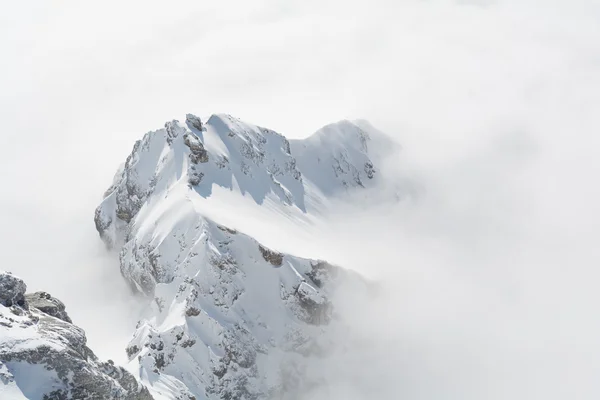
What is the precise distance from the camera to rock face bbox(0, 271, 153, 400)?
178 feet

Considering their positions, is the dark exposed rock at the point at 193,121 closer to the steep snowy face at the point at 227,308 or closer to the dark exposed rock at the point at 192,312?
the steep snowy face at the point at 227,308

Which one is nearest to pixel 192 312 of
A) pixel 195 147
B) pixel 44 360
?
pixel 195 147

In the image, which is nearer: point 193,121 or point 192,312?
point 192,312

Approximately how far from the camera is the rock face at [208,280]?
11275 centimetres

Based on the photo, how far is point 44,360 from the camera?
183ft

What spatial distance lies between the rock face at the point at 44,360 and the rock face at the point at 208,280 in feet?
135

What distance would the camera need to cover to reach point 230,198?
147 meters

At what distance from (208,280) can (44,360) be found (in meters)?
65.4

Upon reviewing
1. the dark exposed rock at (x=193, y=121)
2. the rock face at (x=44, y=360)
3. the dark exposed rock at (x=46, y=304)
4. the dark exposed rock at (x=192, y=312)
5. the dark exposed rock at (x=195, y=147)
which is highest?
the dark exposed rock at (x=193, y=121)

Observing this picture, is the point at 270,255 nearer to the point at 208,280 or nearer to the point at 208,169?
the point at 208,280

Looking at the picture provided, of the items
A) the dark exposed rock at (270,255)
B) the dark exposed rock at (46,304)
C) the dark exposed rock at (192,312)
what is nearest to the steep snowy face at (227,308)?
the dark exposed rock at (192,312)

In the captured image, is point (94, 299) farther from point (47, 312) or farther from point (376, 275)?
point (47, 312)

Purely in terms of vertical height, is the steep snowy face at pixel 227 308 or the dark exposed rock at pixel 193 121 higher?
the dark exposed rock at pixel 193 121

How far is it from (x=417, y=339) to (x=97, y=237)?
99.2 metres
